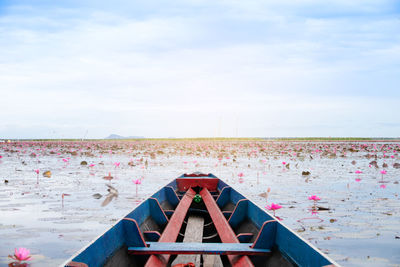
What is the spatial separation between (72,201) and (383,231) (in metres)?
5.38

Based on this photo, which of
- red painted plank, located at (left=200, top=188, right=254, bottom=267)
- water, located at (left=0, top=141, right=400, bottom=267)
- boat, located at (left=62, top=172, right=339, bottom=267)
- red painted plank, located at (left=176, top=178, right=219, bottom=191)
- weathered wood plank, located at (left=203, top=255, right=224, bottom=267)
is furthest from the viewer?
red painted plank, located at (left=176, top=178, right=219, bottom=191)

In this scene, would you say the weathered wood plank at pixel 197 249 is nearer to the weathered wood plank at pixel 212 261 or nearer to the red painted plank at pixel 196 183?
the weathered wood plank at pixel 212 261

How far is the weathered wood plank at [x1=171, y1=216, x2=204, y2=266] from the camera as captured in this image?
9.39 feet

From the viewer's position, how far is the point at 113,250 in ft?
8.04

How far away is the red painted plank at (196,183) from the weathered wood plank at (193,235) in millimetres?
1693

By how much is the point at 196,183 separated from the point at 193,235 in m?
2.80

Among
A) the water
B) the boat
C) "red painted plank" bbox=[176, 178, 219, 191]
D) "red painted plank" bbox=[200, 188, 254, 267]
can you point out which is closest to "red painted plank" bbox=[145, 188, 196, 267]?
the boat

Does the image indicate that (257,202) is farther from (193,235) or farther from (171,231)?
(171,231)

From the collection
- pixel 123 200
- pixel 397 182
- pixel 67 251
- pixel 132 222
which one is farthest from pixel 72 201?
pixel 397 182

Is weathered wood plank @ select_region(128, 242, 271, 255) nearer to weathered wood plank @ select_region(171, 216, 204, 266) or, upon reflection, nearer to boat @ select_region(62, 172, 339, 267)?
boat @ select_region(62, 172, 339, 267)

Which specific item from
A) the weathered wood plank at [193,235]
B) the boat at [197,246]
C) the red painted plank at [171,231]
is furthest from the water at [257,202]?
the weathered wood plank at [193,235]

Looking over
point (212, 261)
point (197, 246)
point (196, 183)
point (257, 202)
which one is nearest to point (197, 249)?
point (197, 246)

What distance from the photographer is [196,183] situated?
652cm

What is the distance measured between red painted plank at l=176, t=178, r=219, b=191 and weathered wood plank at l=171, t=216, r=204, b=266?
169 cm
